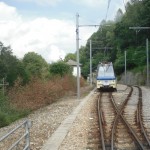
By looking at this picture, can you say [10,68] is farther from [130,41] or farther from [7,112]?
[130,41]

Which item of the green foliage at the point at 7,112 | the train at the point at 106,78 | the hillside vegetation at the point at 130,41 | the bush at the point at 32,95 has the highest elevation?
the hillside vegetation at the point at 130,41

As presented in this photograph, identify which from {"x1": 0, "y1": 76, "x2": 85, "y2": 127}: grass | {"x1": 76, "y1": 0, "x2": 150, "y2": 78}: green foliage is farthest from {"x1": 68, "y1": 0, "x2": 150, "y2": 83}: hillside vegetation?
{"x1": 0, "y1": 76, "x2": 85, "y2": 127}: grass

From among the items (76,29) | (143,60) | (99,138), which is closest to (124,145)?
(99,138)

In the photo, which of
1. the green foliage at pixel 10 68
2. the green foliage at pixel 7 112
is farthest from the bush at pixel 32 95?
the green foliage at pixel 10 68

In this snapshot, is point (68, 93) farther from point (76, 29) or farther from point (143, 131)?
point (143, 131)

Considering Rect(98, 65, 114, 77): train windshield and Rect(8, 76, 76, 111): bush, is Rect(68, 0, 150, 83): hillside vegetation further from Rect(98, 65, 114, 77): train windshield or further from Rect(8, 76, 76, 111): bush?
Rect(8, 76, 76, 111): bush

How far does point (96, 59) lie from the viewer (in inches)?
4412

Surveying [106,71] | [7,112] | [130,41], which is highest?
[130,41]

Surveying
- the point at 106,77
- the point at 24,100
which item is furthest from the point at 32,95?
the point at 106,77

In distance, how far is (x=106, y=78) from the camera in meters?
47.0

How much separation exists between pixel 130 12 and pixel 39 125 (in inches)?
3194

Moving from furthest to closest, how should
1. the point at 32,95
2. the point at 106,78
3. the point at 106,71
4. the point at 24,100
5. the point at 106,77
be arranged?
the point at 106,71, the point at 106,77, the point at 106,78, the point at 32,95, the point at 24,100

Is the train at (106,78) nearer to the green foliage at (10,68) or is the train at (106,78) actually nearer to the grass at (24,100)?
the green foliage at (10,68)

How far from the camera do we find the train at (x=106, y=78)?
46750 millimetres
